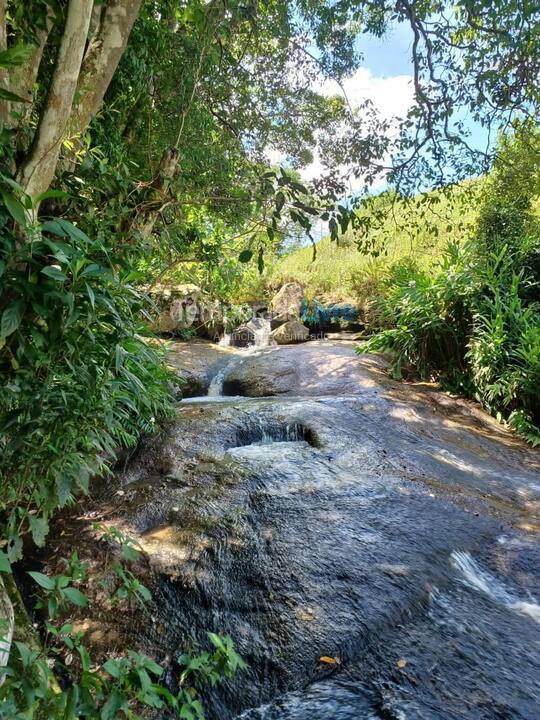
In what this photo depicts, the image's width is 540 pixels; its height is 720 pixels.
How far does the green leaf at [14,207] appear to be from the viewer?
1.28m

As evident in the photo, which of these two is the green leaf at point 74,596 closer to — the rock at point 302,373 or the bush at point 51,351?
the bush at point 51,351

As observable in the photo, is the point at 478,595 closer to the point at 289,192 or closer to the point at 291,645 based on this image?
the point at 291,645

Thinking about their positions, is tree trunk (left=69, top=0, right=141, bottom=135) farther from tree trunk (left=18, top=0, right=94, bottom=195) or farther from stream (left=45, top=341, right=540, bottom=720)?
stream (left=45, top=341, right=540, bottom=720)

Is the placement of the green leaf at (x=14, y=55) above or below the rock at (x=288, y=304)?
above

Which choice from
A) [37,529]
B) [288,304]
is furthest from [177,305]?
[37,529]

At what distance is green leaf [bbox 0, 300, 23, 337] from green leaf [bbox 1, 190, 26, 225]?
0.85 feet

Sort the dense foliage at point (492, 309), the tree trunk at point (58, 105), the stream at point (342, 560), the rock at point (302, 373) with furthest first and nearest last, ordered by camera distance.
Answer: the rock at point (302, 373) < the dense foliage at point (492, 309) < the stream at point (342, 560) < the tree trunk at point (58, 105)

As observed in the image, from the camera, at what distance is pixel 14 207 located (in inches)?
51.3

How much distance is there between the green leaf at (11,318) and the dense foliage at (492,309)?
499cm

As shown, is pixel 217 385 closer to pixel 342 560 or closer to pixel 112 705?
pixel 342 560

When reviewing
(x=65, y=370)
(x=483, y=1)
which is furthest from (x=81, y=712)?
(x=483, y=1)

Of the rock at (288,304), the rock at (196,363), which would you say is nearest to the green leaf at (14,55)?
the rock at (196,363)

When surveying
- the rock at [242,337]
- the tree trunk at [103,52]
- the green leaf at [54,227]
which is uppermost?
the tree trunk at [103,52]

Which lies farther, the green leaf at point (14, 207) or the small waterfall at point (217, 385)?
the small waterfall at point (217, 385)
